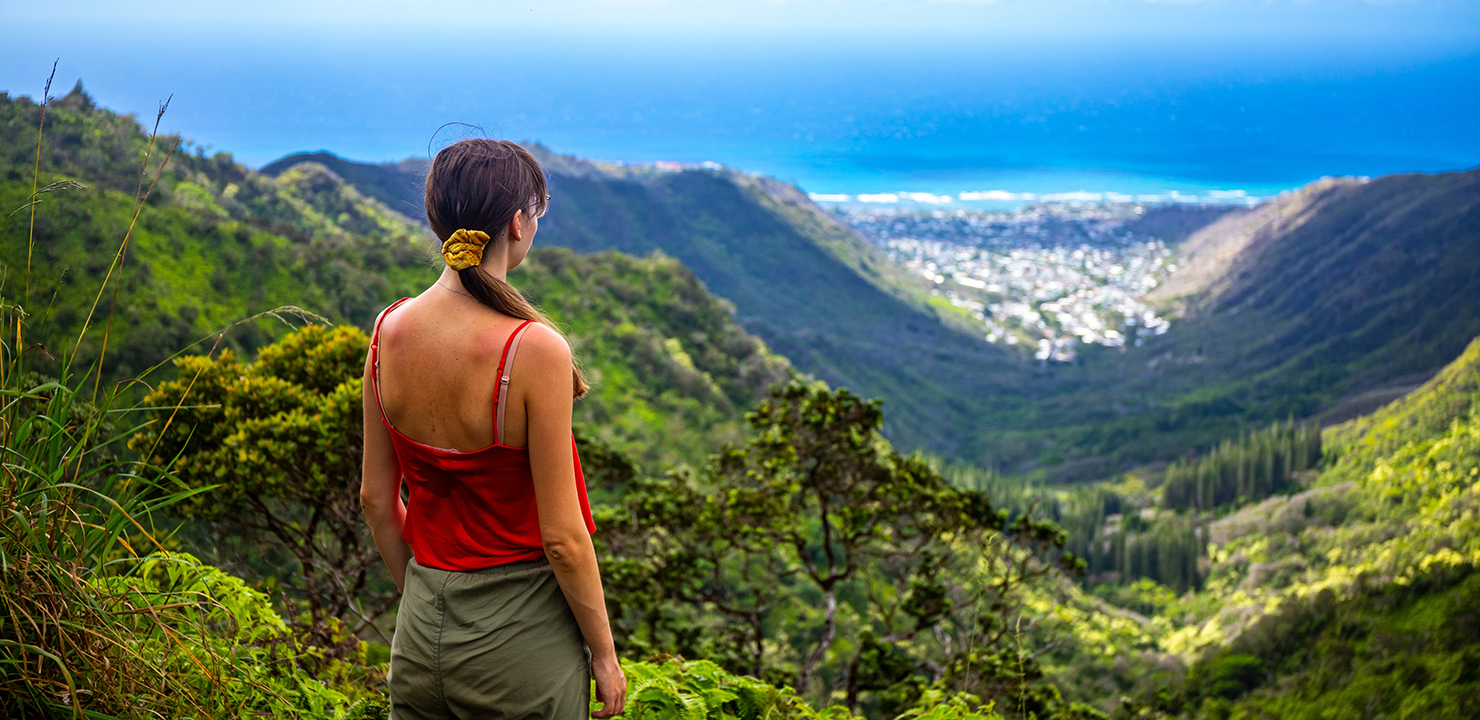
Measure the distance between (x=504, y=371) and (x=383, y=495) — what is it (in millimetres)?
686

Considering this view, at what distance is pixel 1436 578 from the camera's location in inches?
1091

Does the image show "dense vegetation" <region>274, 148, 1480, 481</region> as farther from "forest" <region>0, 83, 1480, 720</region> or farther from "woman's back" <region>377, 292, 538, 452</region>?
"woman's back" <region>377, 292, 538, 452</region>

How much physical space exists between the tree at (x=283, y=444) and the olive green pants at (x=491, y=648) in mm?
2119

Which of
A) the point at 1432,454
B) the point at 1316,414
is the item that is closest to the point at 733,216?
the point at 1316,414

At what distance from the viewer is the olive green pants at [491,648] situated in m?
1.71

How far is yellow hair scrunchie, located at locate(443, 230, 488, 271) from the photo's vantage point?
5.33 feet

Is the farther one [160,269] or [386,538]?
[160,269]

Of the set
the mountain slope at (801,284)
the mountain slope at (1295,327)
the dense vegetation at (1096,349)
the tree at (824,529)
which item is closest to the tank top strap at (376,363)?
the tree at (824,529)

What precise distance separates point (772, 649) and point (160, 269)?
16735mm

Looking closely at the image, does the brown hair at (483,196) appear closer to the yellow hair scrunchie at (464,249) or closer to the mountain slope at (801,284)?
the yellow hair scrunchie at (464,249)

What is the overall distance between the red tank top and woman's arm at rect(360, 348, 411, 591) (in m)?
0.19

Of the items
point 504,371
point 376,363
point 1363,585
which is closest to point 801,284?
point 1363,585

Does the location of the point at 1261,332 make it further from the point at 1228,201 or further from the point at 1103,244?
the point at 1228,201

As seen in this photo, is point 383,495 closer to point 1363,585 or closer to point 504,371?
point 504,371
